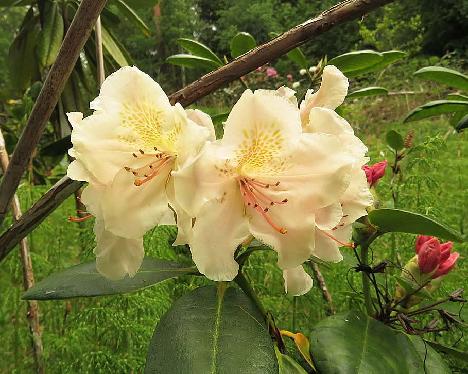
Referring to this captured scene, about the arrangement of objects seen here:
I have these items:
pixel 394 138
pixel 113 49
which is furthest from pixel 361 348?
pixel 113 49

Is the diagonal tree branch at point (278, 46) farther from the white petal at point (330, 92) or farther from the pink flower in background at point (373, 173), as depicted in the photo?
the pink flower in background at point (373, 173)

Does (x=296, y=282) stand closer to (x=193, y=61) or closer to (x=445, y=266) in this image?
(x=445, y=266)

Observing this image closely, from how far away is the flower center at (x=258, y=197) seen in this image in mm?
480

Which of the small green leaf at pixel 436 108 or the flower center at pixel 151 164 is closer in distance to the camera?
the flower center at pixel 151 164

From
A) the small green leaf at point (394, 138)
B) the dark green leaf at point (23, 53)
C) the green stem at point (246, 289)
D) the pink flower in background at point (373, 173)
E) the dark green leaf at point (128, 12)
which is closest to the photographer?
the green stem at point (246, 289)

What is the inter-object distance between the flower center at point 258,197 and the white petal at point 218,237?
0.5 inches

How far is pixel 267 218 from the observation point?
474 millimetres

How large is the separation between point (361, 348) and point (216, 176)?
23 centimetres

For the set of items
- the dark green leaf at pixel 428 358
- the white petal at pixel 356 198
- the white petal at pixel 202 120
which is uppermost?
the white petal at pixel 202 120

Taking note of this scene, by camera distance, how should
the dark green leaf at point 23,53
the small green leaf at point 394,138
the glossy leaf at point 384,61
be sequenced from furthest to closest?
the dark green leaf at point 23,53 → the small green leaf at point 394,138 → the glossy leaf at point 384,61

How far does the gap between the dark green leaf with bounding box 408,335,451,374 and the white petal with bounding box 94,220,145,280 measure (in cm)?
34

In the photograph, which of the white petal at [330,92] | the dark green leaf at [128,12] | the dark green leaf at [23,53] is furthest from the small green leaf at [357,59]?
the dark green leaf at [23,53]

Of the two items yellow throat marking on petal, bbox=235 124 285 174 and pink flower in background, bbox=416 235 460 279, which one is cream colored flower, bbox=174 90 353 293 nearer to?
yellow throat marking on petal, bbox=235 124 285 174

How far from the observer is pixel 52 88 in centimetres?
51
